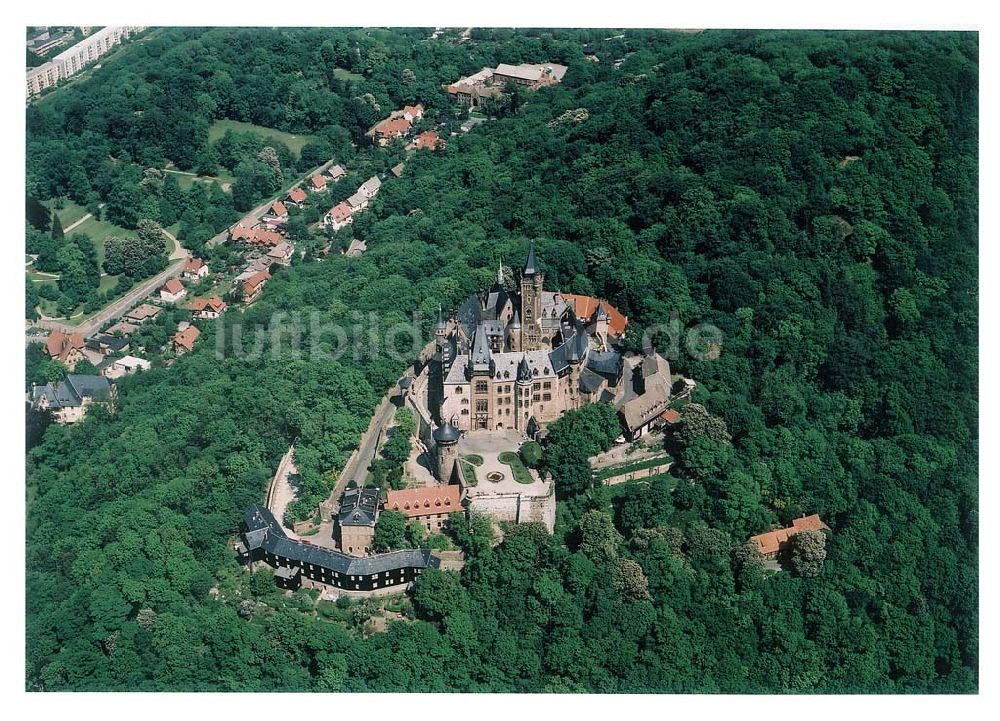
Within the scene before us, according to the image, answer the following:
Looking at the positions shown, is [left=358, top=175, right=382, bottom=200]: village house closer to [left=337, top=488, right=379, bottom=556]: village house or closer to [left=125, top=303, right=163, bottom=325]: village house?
[left=125, top=303, right=163, bottom=325]: village house

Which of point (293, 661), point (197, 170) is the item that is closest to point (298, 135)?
point (197, 170)

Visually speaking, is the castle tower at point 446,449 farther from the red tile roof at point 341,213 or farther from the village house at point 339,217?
the red tile roof at point 341,213

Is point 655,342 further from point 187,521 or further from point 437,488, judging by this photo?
point 187,521

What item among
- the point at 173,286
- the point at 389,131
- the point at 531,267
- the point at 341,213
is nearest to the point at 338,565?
the point at 531,267

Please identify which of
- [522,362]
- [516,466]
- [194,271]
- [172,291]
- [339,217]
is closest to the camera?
[516,466]

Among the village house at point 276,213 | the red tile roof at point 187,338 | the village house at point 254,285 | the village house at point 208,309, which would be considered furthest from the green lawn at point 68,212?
the red tile roof at point 187,338

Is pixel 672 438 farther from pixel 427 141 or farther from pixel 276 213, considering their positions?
pixel 276 213
